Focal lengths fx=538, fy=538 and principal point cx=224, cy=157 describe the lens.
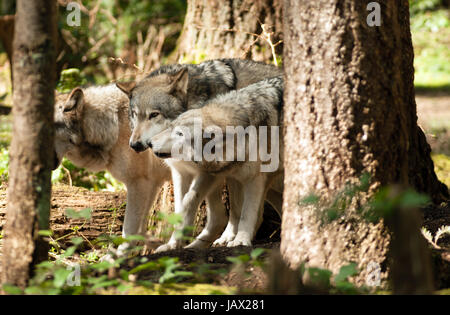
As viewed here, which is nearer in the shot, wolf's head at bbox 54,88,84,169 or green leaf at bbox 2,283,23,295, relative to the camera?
green leaf at bbox 2,283,23,295

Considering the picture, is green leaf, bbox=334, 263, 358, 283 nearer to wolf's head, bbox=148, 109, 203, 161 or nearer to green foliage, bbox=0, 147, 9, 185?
wolf's head, bbox=148, 109, 203, 161

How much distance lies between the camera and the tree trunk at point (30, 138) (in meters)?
3.42

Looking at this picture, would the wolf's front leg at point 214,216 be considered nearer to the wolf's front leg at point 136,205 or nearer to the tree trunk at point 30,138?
the wolf's front leg at point 136,205

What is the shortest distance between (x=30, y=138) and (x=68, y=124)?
8.14 feet

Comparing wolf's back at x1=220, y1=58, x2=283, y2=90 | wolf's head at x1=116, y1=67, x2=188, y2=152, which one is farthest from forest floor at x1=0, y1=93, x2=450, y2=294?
wolf's back at x1=220, y1=58, x2=283, y2=90

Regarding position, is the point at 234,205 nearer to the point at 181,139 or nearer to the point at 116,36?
the point at 181,139

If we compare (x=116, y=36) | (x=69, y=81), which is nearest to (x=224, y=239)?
(x=69, y=81)

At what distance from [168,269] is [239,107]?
210 cm

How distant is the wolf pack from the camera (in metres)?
4.94

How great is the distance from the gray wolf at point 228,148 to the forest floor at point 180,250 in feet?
1.53

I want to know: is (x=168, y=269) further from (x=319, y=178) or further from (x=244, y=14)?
(x=244, y=14)

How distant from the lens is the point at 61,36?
15.0m

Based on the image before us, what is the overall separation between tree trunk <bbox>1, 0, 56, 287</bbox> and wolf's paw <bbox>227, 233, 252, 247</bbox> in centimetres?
202

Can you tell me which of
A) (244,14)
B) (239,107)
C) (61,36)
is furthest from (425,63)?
(239,107)
